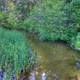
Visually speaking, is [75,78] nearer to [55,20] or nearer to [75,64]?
[75,64]

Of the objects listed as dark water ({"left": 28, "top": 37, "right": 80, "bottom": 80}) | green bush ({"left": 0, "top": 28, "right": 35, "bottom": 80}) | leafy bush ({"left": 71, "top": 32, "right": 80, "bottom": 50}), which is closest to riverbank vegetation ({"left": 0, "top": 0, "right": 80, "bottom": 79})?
leafy bush ({"left": 71, "top": 32, "right": 80, "bottom": 50})

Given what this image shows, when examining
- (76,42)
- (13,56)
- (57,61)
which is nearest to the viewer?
(13,56)

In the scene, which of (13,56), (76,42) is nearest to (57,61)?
(13,56)

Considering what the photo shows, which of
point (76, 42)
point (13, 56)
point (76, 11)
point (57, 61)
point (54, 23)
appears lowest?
point (76, 42)

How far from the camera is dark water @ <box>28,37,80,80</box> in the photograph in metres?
9.53

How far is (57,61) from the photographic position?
11539mm

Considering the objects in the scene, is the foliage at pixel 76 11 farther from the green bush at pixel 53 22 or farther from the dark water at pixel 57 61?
the dark water at pixel 57 61

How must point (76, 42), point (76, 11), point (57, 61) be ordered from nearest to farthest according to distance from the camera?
point (57, 61) → point (76, 42) → point (76, 11)

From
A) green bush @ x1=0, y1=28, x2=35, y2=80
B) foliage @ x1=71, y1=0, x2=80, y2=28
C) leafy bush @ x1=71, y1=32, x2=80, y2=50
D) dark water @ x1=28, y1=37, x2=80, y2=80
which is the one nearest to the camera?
green bush @ x1=0, y1=28, x2=35, y2=80

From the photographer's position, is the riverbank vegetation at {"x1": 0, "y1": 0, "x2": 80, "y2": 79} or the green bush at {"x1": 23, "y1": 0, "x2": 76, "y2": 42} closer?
the riverbank vegetation at {"x1": 0, "y1": 0, "x2": 80, "y2": 79}

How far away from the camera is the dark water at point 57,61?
31.3ft

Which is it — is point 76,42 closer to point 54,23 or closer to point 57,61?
point 54,23

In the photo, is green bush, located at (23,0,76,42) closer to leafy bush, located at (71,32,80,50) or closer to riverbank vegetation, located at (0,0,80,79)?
riverbank vegetation, located at (0,0,80,79)

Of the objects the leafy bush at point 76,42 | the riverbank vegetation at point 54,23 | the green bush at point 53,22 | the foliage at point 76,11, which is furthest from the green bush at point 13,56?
the foliage at point 76,11
